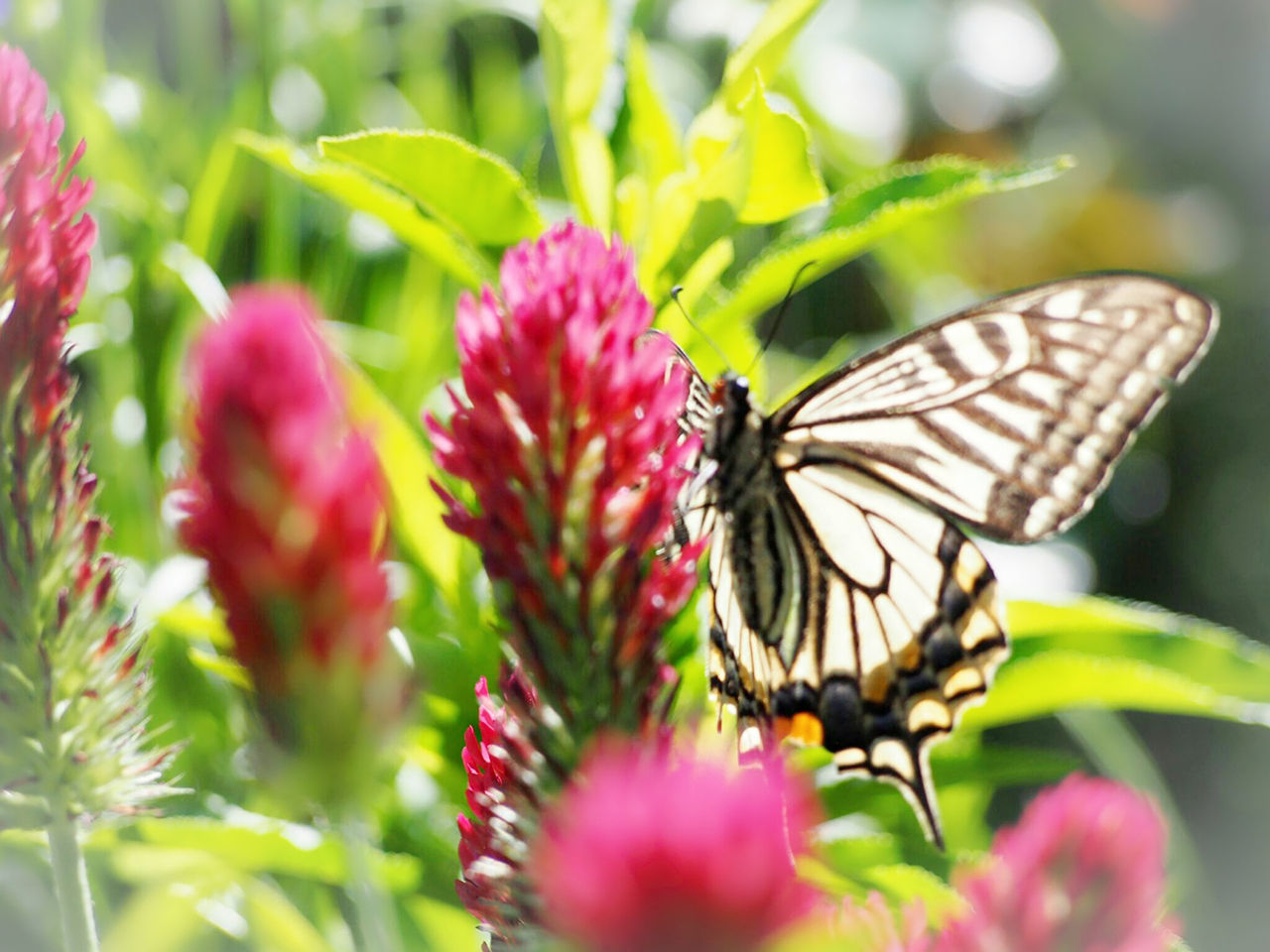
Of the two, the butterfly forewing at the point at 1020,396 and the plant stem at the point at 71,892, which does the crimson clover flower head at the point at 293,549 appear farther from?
the butterfly forewing at the point at 1020,396

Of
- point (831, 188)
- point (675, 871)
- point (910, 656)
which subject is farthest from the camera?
point (831, 188)

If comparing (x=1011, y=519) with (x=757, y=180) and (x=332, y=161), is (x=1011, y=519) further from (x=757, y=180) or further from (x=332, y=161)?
(x=332, y=161)

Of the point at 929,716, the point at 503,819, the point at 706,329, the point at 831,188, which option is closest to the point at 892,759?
the point at 929,716

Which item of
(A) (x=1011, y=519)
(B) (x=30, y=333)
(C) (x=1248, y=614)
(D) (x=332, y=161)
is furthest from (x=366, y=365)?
(C) (x=1248, y=614)

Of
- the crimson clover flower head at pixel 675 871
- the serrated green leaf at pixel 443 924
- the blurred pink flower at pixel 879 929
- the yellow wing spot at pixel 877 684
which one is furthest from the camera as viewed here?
the yellow wing spot at pixel 877 684

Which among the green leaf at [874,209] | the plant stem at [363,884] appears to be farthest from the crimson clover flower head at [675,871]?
the green leaf at [874,209]

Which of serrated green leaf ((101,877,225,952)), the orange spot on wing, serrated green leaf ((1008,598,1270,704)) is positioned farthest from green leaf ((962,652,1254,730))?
serrated green leaf ((101,877,225,952))

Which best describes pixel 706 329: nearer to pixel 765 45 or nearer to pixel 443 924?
pixel 765 45
